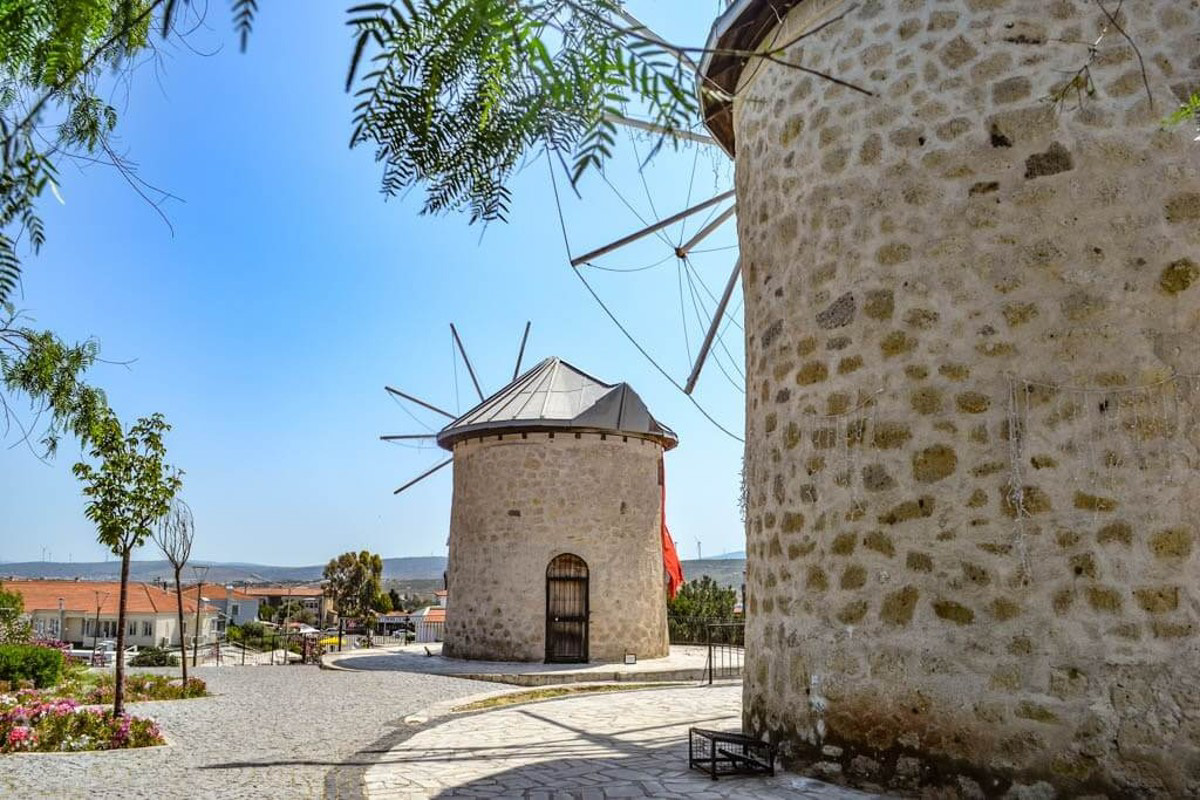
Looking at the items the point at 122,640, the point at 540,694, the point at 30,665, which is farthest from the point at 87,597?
the point at 540,694

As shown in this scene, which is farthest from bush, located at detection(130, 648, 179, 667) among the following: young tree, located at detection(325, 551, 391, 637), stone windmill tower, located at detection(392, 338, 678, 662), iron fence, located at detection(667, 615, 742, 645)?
young tree, located at detection(325, 551, 391, 637)

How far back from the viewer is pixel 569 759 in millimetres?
5781

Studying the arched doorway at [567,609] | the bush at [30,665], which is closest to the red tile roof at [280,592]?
the bush at [30,665]

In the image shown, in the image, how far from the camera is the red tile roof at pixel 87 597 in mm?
44938

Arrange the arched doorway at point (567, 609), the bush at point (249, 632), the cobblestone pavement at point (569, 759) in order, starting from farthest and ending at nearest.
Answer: the bush at point (249, 632)
the arched doorway at point (567, 609)
the cobblestone pavement at point (569, 759)

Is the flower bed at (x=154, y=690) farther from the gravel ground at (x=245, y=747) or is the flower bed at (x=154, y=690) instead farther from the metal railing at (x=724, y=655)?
the metal railing at (x=724, y=655)

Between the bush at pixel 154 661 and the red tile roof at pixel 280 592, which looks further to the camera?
the red tile roof at pixel 280 592

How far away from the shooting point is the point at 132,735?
718 cm

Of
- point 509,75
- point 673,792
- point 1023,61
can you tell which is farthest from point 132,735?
point 1023,61

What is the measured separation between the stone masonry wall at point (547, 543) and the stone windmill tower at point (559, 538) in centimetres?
2

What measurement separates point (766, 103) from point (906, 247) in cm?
163

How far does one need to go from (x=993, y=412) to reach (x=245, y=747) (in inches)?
251

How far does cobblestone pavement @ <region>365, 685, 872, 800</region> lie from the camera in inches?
187

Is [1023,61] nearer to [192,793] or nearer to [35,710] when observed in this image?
[192,793]
